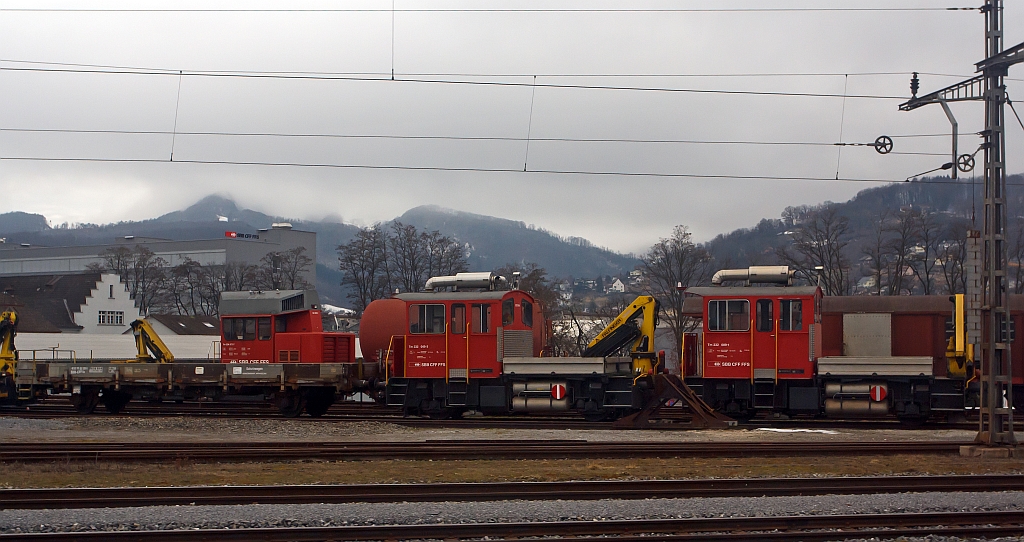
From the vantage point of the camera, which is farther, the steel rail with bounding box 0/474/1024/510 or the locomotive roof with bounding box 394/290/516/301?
the locomotive roof with bounding box 394/290/516/301

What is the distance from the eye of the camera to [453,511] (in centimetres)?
1131

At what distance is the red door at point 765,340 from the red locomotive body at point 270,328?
12.9 meters

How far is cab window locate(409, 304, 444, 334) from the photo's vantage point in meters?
25.1

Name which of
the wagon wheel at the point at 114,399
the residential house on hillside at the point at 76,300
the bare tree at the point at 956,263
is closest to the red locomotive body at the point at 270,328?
the wagon wheel at the point at 114,399

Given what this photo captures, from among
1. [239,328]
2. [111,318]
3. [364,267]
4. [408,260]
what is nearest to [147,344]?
[239,328]

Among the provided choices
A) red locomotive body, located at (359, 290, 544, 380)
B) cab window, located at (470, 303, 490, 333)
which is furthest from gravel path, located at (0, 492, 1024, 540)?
cab window, located at (470, 303, 490, 333)

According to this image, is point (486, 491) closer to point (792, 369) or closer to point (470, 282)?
point (470, 282)

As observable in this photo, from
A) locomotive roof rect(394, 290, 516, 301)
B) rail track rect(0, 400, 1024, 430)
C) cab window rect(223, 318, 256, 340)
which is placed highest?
locomotive roof rect(394, 290, 516, 301)

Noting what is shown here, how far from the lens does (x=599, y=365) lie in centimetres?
2389

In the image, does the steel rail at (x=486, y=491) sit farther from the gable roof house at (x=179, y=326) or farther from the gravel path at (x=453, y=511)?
the gable roof house at (x=179, y=326)

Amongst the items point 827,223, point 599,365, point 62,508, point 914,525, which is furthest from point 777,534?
point 827,223

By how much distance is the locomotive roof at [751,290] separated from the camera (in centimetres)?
2397

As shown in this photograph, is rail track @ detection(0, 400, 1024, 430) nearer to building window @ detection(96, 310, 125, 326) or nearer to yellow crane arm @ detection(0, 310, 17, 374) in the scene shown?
yellow crane arm @ detection(0, 310, 17, 374)

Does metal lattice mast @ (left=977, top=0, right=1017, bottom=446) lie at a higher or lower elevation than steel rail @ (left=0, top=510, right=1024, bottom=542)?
higher
